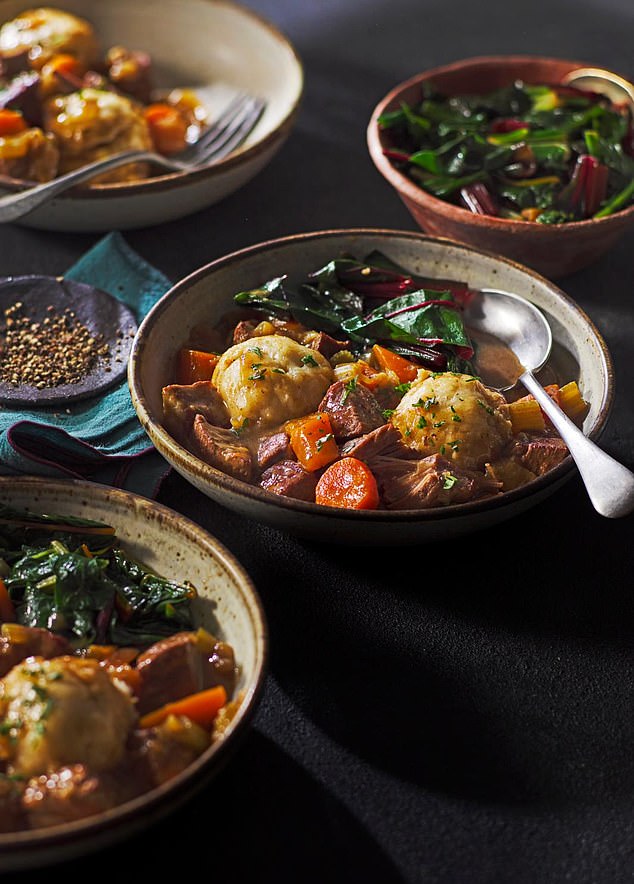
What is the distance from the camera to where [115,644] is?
2.71m

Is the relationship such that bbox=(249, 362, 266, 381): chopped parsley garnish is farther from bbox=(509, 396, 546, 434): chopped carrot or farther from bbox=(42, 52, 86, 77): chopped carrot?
bbox=(42, 52, 86, 77): chopped carrot

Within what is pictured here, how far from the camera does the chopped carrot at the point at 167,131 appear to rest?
16.5 feet

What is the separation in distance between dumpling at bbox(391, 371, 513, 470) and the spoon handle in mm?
204

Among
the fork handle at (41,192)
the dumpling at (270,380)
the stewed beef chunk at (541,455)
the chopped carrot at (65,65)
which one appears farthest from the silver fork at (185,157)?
the stewed beef chunk at (541,455)

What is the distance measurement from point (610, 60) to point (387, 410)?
393 cm

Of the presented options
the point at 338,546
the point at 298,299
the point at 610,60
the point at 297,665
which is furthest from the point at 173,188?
the point at 610,60

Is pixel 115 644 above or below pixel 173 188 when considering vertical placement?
below

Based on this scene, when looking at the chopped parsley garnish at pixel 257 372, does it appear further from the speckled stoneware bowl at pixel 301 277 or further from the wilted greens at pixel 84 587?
the wilted greens at pixel 84 587

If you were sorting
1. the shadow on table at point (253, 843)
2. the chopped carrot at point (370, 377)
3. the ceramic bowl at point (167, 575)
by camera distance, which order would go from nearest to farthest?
the ceramic bowl at point (167, 575) < the shadow on table at point (253, 843) < the chopped carrot at point (370, 377)

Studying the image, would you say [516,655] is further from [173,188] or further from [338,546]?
[173,188]

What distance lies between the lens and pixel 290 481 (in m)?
3.08

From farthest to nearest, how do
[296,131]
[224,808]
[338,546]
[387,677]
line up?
[296,131] → [338,546] → [387,677] → [224,808]

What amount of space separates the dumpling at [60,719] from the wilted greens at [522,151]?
2.87m

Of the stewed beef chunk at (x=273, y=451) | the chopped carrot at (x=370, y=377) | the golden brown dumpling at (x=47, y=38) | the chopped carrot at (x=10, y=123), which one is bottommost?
the stewed beef chunk at (x=273, y=451)
